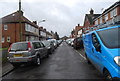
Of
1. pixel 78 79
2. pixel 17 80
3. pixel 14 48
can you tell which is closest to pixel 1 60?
pixel 14 48

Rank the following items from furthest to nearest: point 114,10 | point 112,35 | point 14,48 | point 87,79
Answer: point 114,10, point 14,48, point 87,79, point 112,35

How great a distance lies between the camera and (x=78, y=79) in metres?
5.25

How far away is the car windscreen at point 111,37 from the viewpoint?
4.02 m

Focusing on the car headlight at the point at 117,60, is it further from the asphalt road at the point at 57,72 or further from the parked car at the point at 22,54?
the parked car at the point at 22,54

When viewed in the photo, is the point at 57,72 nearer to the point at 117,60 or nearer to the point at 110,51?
the point at 110,51

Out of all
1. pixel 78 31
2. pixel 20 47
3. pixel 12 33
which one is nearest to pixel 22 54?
pixel 20 47

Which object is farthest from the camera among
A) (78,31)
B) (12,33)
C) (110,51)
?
(78,31)

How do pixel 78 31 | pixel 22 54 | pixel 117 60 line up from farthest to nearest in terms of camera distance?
pixel 78 31 < pixel 22 54 < pixel 117 60

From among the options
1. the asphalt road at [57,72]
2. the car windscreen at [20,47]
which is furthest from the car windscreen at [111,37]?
the car windscreen at [20,47]

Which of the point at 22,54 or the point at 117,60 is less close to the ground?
the point at 117,60

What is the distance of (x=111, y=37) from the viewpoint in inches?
171

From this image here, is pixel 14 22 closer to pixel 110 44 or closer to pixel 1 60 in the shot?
pixel 1 60

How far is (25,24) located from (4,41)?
278 inches

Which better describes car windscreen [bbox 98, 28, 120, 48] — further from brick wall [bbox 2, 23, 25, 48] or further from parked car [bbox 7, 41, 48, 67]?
brick wall [bbox 2, 23, 25, 48]
